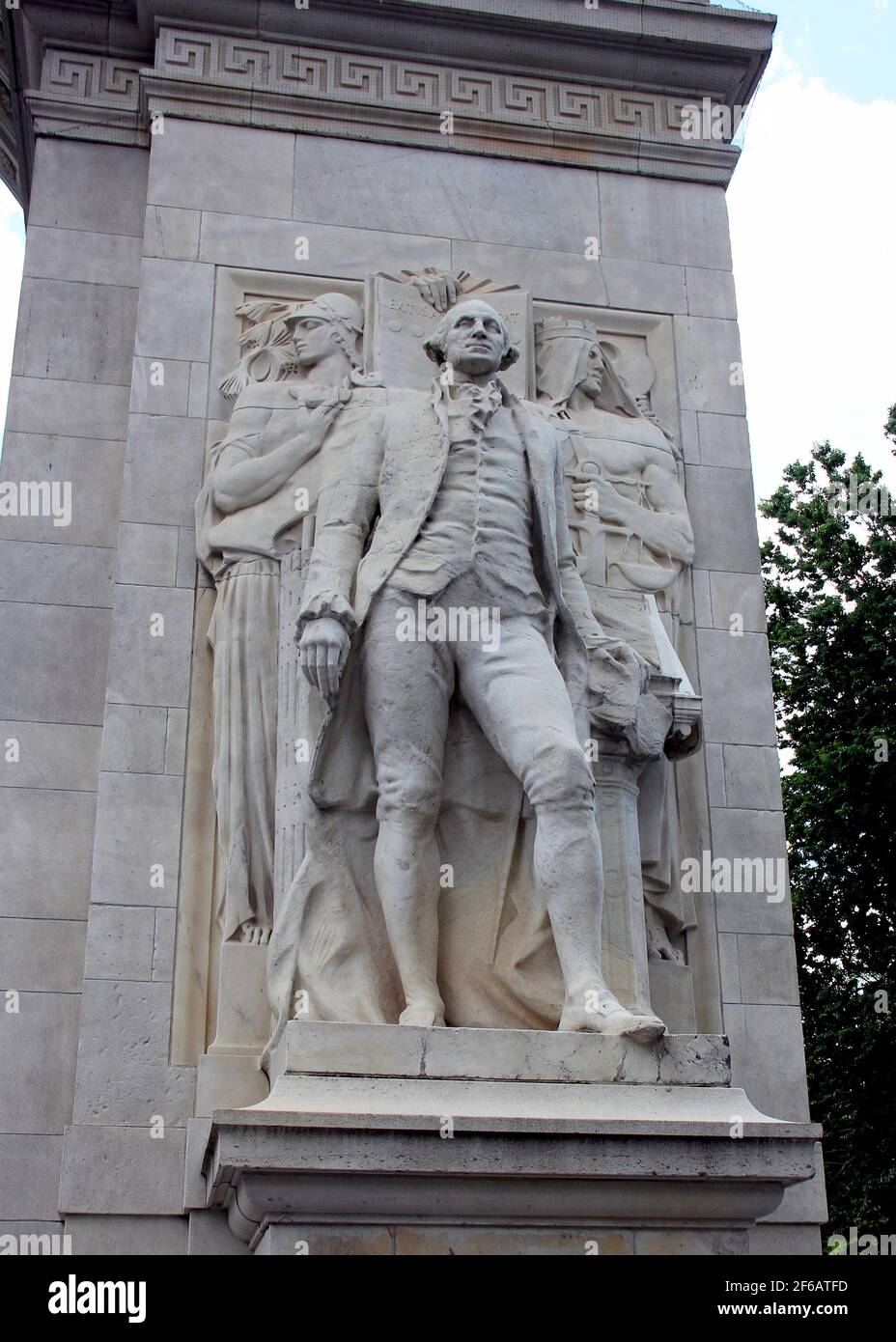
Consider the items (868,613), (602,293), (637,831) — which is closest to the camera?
(637,831)

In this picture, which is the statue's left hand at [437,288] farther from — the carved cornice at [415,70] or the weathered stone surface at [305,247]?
the carved cornice at [415,70]

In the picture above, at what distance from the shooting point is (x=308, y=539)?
32.8 ft

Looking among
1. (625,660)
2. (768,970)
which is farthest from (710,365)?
(768,970)

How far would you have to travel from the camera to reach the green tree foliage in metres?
19.4

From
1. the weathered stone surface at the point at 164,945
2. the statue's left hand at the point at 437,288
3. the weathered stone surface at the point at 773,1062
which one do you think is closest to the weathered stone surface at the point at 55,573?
the weathered stone surface at the point at 164,945

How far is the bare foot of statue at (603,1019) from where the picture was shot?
7668 millimetres

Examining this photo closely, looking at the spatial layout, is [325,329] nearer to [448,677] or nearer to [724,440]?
[724,440]

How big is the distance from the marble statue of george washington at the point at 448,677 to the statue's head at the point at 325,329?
4.28 feet

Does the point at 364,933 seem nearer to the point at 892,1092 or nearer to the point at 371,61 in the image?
the point at 371,61

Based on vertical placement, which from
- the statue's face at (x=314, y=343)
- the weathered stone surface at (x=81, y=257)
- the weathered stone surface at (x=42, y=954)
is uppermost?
the weathered stone surface at (x=81, y=257)

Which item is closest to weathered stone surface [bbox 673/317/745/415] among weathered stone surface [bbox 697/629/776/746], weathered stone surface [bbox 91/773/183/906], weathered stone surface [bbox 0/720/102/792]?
weathered stone surface [bbox 697/629/776/746]

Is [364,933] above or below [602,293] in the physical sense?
below
